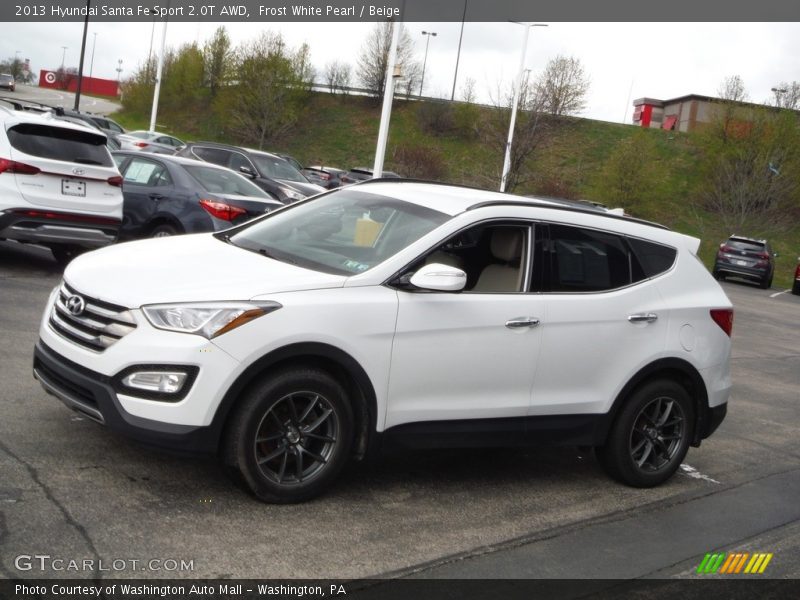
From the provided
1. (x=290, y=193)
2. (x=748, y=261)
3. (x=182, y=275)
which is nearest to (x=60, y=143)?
(x=182, y=275)

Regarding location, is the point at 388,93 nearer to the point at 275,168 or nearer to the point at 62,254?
the point at 275,168

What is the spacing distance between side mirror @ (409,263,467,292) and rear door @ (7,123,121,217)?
7186 millimetres

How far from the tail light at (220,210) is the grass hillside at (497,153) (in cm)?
3843

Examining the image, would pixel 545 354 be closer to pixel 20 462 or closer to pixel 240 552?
pixel 240 552

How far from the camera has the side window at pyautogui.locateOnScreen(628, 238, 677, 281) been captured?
21.1ft

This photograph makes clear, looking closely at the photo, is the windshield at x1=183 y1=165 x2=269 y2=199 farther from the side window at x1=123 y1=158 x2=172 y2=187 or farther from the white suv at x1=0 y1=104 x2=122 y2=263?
the white suv at x1=0 y1=104 x2=122 y2=263

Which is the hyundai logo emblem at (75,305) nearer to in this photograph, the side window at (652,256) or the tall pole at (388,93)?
the side window at (652,256)

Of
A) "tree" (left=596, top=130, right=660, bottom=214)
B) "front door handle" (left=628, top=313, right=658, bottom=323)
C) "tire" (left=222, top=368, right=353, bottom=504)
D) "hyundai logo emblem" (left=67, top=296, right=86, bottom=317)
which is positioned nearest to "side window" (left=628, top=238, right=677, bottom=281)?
"front door handle" (left=628, top=313, right=658, bottom=323)

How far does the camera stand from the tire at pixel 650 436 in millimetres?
6234

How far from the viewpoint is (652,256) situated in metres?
6.51

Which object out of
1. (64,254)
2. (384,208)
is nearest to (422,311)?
(384,208)

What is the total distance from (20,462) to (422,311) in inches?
88.2

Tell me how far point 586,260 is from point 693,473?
197 centimetres

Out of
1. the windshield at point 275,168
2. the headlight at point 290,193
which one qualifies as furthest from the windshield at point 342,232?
the windshield at point 275,168
